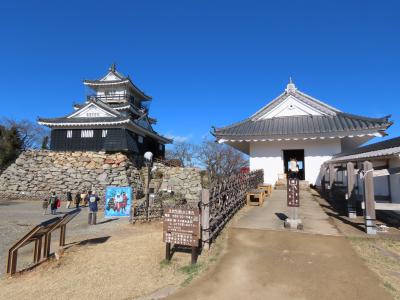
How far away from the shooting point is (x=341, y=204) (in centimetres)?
1106

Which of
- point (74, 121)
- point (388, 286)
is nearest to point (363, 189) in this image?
point (388, 286)

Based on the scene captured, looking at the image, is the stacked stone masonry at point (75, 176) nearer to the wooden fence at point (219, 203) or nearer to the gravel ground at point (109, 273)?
the wooden fence at point (219, 203)

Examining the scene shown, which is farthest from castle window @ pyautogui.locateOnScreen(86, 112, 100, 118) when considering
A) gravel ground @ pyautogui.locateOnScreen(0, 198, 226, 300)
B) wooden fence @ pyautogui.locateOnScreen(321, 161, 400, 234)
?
wooden fence @ pyautogui.locateOnScreen(321, 161, 400, 234)

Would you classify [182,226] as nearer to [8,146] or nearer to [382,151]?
[382,151]

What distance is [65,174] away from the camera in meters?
25.0

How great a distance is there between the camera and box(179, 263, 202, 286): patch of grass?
4730 mm

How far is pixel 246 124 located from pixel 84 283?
47.8 feet

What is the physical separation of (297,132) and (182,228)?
11.5m

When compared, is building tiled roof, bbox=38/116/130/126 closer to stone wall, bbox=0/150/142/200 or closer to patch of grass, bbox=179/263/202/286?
stone wall, bbox=0/150/142/200

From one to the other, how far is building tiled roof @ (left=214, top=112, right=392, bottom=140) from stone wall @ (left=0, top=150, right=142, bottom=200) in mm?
12071

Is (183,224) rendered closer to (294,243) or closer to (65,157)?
(294,243)

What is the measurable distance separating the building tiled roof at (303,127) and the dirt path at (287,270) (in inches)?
350

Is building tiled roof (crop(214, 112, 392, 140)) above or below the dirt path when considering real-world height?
above

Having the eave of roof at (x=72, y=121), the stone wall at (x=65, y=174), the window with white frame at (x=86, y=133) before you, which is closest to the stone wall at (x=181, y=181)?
the stone wall at (x=65, y=174)
